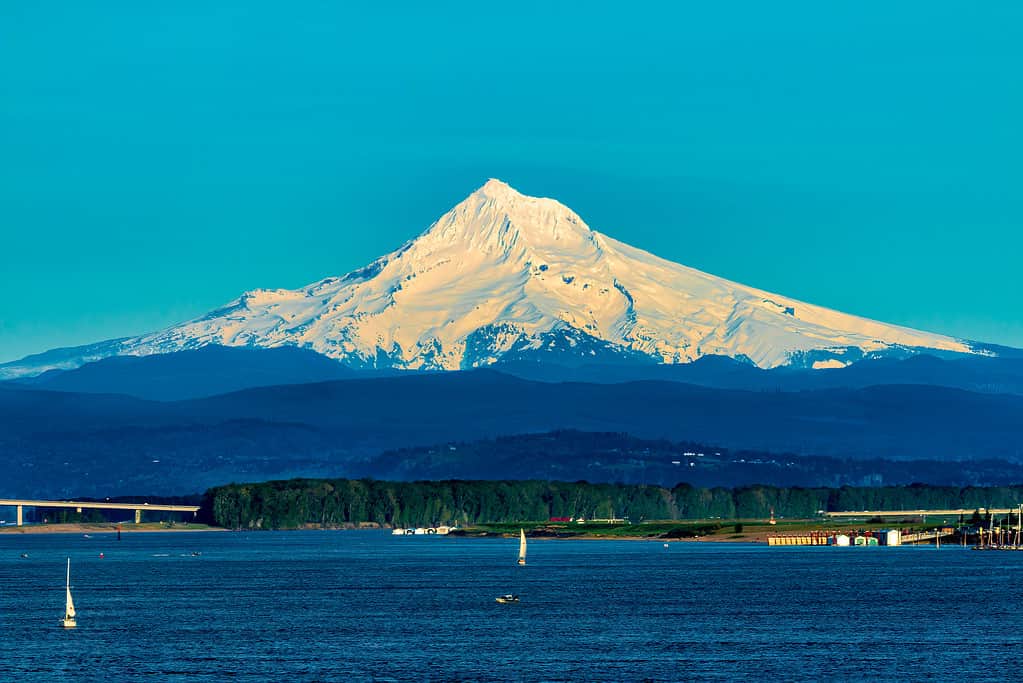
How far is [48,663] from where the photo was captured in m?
128

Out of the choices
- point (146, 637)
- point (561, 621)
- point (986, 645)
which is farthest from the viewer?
point (561, 621)

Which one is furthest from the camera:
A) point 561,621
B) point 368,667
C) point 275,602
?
point 275,602

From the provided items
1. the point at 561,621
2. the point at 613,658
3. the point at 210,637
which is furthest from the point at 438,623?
the point at 613,658

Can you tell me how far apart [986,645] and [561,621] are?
1264 inches

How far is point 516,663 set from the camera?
126750 mm

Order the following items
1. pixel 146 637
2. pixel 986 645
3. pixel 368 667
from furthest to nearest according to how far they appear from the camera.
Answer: pixel 146 637 → pixel 986 645 → pixel 368 667

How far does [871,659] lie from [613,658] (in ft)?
48.3

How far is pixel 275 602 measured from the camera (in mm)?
180000

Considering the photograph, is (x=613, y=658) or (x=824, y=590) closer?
(x=613, y=658)

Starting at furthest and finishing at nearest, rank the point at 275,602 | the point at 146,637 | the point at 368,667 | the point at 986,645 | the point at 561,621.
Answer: the point at 275,602 < the point at 561,621 < the point at 146,637 < the point at 986,645 < the point at 368,667

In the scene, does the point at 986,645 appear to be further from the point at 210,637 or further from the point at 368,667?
the point at 210,637

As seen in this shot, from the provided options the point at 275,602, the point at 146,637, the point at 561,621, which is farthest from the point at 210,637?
the point at 275,602

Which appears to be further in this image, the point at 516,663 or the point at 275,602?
the point at 275,602

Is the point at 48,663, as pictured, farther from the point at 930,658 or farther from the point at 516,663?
the point at 930,658
